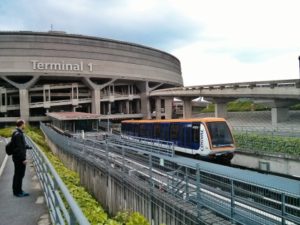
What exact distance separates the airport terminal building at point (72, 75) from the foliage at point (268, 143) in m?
40.8

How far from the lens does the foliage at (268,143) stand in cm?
2166

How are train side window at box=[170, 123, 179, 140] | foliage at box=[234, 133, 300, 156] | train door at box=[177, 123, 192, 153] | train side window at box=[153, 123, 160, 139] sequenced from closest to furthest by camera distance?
foliage at box=[234, 133, 300, 156] < train door at box=[177, 123, 192, 153] < train side window at box=[170, 123, 179, 140] < train side window at box=[153, 123, 160, 139]

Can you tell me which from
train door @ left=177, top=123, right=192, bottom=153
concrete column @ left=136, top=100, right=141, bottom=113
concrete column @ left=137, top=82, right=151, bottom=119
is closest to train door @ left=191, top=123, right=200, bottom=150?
train door @ left=177, top=123, right=192, bottom=153

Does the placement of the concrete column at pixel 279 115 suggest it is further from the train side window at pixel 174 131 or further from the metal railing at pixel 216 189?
the metal railing at pixel 216 189

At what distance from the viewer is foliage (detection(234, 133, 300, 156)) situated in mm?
21656

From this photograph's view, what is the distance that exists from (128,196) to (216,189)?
4185 millimetres

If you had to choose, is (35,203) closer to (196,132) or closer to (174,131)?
(196,132)

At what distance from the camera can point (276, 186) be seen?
6250 mm

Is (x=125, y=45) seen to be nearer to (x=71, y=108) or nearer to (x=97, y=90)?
(x=97, y=90)

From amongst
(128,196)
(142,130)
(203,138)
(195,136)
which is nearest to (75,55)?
(142,130)

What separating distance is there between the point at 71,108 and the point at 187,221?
6184 cm

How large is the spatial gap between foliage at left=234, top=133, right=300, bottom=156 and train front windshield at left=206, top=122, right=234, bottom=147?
3804 millimetres

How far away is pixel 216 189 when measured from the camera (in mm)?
7617

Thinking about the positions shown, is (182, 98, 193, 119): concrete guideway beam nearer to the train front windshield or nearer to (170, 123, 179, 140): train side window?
(170, 123, 179, 140): train side window
